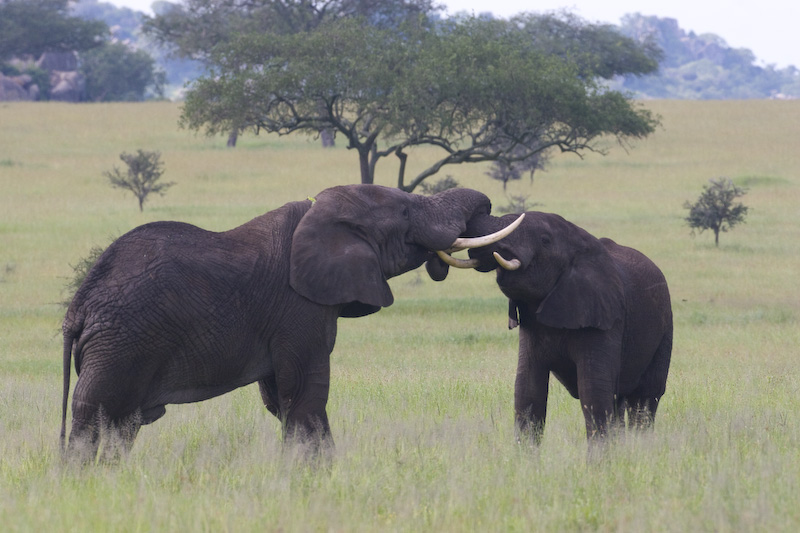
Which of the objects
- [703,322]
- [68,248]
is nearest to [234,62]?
[68,248]

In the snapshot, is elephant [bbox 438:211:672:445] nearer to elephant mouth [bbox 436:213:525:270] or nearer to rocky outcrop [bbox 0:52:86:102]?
elephant mouth [bbox 436:213:525:270]

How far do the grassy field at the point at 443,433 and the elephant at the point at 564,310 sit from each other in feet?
1.04

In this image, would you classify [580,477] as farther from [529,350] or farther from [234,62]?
[234,62]

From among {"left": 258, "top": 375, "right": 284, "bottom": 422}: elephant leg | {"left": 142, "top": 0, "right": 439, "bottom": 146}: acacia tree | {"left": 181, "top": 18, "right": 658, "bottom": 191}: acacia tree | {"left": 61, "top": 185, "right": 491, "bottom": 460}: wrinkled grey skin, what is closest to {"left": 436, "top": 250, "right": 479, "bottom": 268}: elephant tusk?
{"left": 61, "top": 185, "right": 491, "bottom": 460}: wrinkled grey skin

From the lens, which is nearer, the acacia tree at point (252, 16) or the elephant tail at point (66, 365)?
the elephant tail at point (66, 365)

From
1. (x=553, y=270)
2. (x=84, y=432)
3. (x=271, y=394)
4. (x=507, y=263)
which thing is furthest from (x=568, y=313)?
(x=84, y=432)

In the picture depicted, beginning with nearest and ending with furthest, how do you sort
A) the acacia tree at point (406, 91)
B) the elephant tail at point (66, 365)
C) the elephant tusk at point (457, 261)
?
the elephant tail at point (66, 365) → the elephant tusk at point (457, 261) → the acacia tree at point (406, 91)

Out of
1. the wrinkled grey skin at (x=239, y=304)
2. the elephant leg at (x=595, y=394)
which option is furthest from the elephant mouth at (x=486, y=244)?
the elephant leg at (x=595, y=394)

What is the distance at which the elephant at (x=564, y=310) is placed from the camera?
24.8 feet

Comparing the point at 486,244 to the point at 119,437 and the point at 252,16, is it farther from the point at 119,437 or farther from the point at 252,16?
the point at 252,16

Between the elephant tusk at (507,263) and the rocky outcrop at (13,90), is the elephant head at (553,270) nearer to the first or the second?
the elephant tusk at (507,263)

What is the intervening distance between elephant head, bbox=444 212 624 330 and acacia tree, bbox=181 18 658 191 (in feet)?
43.3

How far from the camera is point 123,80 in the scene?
83250 mm

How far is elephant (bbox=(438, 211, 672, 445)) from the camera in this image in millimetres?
7555
